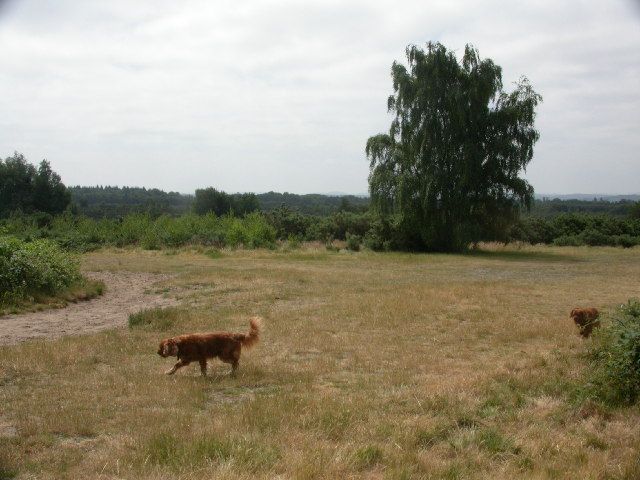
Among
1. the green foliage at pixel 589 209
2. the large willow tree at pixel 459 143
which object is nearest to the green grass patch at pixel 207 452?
the large willow tree at pixel 459 143

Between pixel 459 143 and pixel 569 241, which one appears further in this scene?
pixel 569 241

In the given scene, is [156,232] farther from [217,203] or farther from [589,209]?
[589,209]

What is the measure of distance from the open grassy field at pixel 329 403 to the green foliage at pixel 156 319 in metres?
0.12

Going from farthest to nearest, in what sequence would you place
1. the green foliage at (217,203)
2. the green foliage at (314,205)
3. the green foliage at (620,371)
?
1. the green foliage at (217,203)
2. the green foliage at (314,205)
3. the green foliage at (620,371)

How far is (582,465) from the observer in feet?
18.4

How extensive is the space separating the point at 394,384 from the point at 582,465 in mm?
3097

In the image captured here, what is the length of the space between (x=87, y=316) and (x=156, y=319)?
116 inches

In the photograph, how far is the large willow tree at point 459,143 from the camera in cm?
3900

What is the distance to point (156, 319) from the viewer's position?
1380cm

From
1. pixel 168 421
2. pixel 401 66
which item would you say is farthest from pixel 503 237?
pixel 168 421

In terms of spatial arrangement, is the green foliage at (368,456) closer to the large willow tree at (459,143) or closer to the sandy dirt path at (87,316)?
the sandy dirt path at (87,316)

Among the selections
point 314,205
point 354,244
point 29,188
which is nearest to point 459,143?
point 354,244

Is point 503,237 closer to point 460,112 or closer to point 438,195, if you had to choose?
point 438,195

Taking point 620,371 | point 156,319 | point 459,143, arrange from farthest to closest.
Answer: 1. point 459,143
2. point 156,319
3. point 620,371
